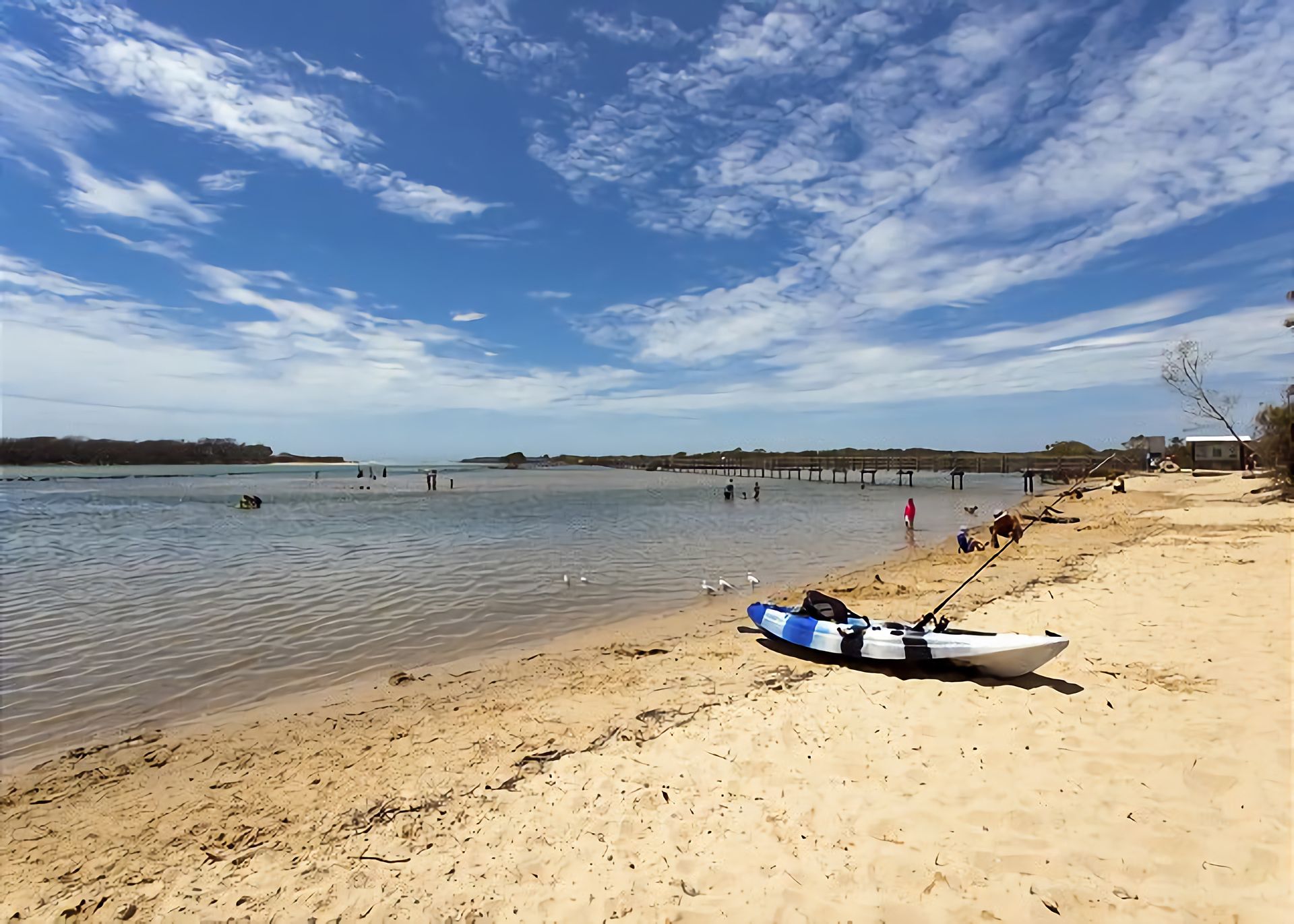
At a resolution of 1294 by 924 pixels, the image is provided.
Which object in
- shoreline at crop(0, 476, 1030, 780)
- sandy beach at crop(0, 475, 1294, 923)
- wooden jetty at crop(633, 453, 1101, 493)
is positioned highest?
wooden jetty at crop(633, 453, 1101, 493)

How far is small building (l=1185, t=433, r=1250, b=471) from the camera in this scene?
53.9 meters

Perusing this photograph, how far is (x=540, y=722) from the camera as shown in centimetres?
664

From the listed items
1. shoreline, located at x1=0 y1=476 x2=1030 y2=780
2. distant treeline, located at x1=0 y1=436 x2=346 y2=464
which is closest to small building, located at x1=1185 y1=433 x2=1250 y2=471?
shoreline, located at x1=0 y1=476 x2=1030 y2=780

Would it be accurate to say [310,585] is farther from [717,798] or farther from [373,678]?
[717,798]

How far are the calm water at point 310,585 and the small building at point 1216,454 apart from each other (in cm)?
3657

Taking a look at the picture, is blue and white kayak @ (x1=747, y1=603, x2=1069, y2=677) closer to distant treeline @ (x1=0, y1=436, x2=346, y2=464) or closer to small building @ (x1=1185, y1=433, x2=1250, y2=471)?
small building @ (x1=1185, y1=433, x2=1250, y2=471)

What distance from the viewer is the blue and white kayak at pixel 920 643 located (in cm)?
678

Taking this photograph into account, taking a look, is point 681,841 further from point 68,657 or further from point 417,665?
point 68,657

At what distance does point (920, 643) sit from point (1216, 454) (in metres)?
70.5

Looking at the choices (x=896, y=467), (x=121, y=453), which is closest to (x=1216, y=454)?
(x=896, y=467)

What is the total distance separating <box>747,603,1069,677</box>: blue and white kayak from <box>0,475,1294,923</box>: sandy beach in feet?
0.89

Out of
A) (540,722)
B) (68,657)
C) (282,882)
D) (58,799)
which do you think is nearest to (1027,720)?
(540,722)

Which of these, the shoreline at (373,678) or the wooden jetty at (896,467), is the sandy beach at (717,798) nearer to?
the shoreline at (373,678)

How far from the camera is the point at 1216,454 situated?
5609 centimetres
